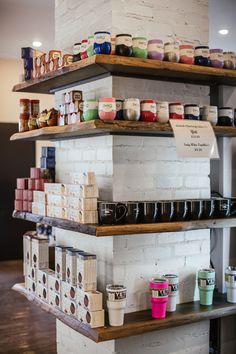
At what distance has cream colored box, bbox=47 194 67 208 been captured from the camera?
2602 mm

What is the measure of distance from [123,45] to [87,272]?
111 cm

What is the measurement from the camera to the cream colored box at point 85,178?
8.04 ft

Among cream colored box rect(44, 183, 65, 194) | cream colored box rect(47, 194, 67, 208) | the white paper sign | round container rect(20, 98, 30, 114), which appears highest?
round container rect(20, 98, 30, 114)

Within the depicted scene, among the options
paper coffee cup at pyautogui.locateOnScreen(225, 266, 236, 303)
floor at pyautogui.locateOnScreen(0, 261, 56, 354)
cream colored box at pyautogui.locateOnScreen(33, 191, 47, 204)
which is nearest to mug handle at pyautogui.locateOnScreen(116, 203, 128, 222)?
cream colored box at pyautogui.locateOnScreen(33, 191, 47, 204)

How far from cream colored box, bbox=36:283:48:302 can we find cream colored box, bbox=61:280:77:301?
0.73 ft

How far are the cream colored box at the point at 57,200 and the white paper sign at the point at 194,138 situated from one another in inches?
25.2

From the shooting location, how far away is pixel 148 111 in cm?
243

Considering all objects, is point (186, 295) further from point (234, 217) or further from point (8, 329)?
point (8, 329)

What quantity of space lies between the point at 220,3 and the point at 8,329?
3.43 metres

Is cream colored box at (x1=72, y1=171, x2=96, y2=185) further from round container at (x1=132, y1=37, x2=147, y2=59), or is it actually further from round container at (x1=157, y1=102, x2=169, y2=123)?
round container at (x1=132, y1=37, x2=147, y2=59)

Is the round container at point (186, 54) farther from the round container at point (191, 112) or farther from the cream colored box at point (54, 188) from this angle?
the cream colored box at point (54, 188)

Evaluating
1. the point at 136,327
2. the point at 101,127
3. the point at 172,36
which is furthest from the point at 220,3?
the point at 136,327

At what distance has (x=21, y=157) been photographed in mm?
7324

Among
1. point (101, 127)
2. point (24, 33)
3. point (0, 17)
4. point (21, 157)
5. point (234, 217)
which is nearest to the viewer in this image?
point (101, 127)
